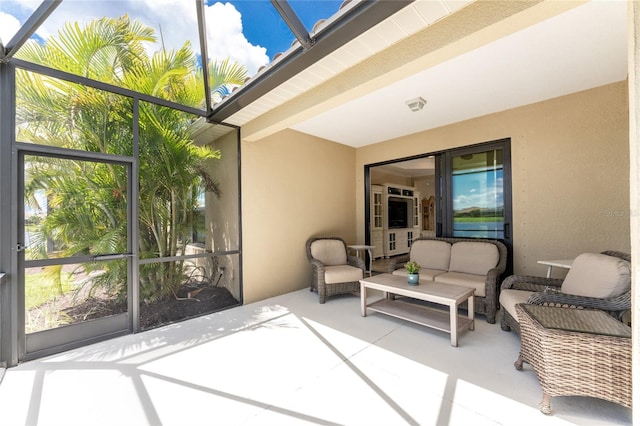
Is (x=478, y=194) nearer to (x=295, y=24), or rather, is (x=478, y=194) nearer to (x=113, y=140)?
(x=295, y=24)

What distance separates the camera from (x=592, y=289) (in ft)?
7.33

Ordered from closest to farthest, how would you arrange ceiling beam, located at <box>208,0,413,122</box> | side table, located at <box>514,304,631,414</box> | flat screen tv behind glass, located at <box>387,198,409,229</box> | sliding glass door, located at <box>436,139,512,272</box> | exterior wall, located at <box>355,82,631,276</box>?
side table, located at <box>514,304,631,414</box>
ceiling beam, located at <box>208,0,413,122</box>
exterior wall, located at <box>355,82,631,276</box>
sliding glass door, located at <box>436,139,512,272</box>
flat screen tv behind glass, located at <box>387,198,409,229</box>

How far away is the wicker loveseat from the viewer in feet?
10.7

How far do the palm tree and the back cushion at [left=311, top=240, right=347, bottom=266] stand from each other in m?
2.09

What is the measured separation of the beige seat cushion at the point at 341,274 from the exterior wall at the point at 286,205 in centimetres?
87

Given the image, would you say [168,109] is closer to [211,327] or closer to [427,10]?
[211,327]

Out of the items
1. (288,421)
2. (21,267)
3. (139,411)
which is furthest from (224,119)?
(288,421)

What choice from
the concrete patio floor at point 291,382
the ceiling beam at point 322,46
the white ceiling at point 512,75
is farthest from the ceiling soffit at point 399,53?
the concrete patio floor at point 291,382

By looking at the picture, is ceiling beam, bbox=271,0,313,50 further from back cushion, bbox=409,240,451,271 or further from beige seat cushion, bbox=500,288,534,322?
back cushion, bbox=409,240,451,271

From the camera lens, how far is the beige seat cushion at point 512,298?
99.9 inches

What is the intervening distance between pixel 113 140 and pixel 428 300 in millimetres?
3981

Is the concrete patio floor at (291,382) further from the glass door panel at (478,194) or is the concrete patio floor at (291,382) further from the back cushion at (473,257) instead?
the glass door panel at (478,194)

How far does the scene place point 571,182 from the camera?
3.40m

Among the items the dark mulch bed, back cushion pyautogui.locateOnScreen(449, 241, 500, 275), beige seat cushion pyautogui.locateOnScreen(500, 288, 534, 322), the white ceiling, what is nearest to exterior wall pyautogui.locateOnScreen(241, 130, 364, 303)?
the dark mulch bed
